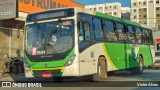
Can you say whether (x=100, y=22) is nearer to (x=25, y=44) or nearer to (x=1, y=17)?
(x=25, y=44)

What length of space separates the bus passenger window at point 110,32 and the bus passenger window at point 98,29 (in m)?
0.59

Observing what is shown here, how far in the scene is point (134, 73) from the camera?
901 inches

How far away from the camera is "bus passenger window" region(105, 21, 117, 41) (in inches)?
684

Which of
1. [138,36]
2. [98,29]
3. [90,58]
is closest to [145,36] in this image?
[138,36]

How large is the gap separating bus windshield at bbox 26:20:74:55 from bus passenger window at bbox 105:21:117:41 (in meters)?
3.24

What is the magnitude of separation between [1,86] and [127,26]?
833cm

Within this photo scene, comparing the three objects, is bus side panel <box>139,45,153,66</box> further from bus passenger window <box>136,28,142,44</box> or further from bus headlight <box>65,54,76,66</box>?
bus headlight <box>65,54,76,66</box>

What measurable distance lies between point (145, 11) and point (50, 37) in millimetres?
114573

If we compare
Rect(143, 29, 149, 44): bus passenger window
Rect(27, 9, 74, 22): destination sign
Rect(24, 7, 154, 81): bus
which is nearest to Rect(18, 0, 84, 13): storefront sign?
Rect(143, 29, 149, 44): bus passenger window

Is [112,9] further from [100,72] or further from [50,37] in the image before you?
[50,37]

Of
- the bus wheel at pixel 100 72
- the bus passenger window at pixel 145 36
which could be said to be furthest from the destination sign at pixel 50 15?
the bus passenger window at pixel 145 36

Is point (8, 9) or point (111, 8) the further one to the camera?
point (111, 8)

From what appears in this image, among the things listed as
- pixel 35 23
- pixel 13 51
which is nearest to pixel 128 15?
pixel 13 51

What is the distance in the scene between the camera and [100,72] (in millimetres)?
16328
